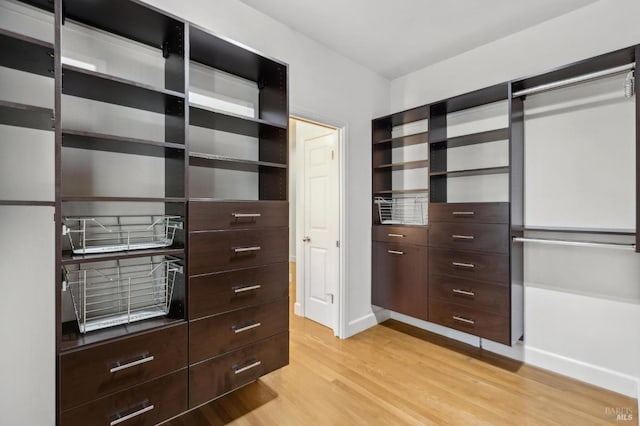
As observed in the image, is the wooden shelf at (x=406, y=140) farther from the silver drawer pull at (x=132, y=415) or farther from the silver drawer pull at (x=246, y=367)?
the silver drawer pull at (x=132, y=415)

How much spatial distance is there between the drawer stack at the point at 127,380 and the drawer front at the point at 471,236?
2069mm

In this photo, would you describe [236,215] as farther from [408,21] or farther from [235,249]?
[408,21]

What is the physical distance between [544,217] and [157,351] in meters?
2.78

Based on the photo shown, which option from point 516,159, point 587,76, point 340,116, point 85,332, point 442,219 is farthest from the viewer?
point 340,116

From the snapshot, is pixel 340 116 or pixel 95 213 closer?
pixel 95 213

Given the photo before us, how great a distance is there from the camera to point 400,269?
9.86ft

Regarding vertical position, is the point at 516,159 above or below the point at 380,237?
above

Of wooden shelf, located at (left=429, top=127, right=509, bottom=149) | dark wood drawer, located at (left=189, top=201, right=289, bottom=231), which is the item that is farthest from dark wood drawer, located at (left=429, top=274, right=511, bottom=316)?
dark wood drawer, located at (left=189, top=201, right=289, bottom=231)

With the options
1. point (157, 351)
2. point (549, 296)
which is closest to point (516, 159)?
point (549, 296)

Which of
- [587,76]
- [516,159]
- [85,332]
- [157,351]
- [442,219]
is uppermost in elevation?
[587,76]

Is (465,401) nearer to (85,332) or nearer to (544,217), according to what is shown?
(544,217)

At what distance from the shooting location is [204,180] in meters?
2.06

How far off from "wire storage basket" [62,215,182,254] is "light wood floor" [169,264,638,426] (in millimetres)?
1082

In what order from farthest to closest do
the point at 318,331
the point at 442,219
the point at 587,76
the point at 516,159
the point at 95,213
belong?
the point at 318,331 → the point at 442,219 → the point at 516,159 → the point at 587,76 → the point at 95,213
